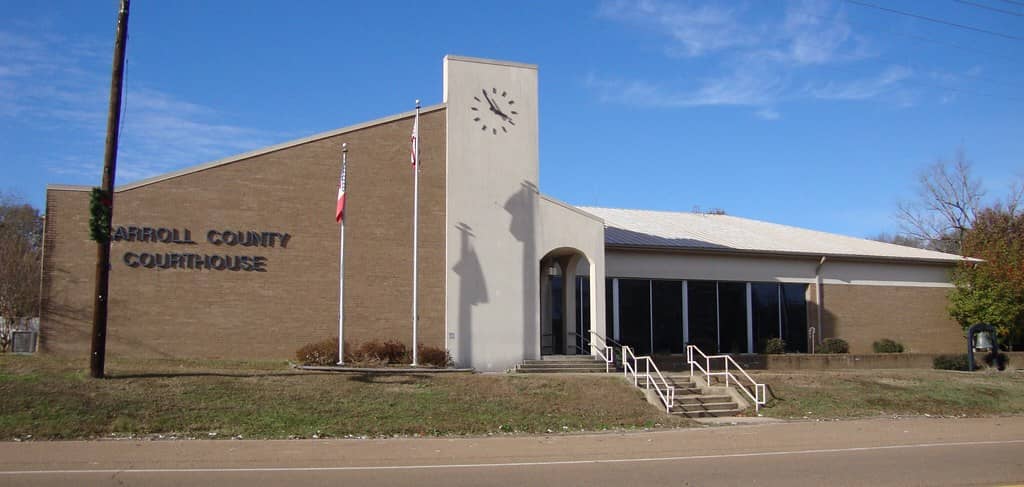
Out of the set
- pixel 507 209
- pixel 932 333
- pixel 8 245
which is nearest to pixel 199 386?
pixel 507 209

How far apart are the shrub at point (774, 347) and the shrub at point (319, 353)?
692 inches

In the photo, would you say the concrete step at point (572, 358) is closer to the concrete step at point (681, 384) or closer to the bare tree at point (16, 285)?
the concrete step at point (681, 384)

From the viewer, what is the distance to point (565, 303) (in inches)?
1144

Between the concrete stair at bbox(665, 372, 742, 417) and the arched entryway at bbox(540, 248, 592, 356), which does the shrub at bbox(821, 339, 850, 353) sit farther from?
the concrete stair at bbox(665, 372, 742, 417)

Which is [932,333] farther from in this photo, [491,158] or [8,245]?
[8,245]

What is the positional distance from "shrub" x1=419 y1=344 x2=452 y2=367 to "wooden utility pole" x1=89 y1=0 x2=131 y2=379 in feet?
26.3

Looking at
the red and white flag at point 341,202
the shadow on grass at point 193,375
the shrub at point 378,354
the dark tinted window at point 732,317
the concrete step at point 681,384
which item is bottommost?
the concrete step at point 681,384

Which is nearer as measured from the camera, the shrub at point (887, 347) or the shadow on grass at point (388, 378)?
the shadow on grass at point (388, 378)

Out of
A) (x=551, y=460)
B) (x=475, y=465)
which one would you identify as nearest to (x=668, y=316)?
(x=551, y=460)

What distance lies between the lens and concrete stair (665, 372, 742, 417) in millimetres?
21422

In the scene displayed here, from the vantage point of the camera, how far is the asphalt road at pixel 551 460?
39.8 feet

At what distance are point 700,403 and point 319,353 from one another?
985 cm

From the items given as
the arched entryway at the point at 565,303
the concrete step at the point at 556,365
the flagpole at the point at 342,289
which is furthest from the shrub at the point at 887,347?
the flagpole at the point at 342,289

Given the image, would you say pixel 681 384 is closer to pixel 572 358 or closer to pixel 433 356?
pixel 572 358
